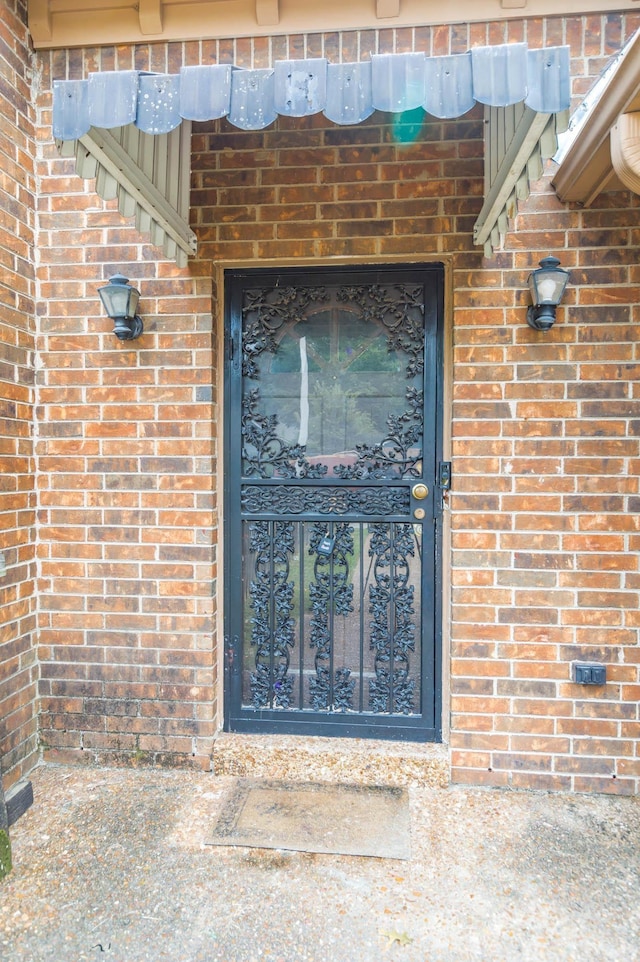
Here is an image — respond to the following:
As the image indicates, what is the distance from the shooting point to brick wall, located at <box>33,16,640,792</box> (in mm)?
2322

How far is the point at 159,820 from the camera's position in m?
2.17

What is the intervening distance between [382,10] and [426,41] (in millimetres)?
226

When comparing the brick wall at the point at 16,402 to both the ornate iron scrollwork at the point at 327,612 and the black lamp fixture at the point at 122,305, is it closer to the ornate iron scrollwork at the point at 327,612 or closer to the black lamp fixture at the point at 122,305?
the black lamp fixture at the point at 122,305

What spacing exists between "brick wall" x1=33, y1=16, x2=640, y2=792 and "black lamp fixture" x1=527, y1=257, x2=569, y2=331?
0.10m

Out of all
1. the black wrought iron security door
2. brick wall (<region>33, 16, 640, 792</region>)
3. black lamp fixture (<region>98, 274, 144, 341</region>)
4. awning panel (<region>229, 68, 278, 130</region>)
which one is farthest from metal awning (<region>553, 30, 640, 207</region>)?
black lamp fixture (<region>98, 274, 144, 341</region>)

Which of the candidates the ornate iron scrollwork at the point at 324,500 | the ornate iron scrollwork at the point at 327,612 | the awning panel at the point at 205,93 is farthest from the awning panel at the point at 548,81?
the ornate iron scrollwork at the point at 327,612

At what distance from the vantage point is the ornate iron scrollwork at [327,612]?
8.37ft

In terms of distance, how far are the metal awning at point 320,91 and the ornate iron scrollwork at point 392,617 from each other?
1658 millimetres

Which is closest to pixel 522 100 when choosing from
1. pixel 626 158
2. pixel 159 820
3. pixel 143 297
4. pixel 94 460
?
pixel 626 158

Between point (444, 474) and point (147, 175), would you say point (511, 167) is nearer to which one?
point (444, 474)

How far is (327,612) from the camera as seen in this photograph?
8.45ft

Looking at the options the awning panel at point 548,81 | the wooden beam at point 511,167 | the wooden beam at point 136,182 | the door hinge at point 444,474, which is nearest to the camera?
the awning panel at point 548,81

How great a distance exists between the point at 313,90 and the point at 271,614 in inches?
82.9

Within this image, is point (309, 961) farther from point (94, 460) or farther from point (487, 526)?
point (94, 460)
